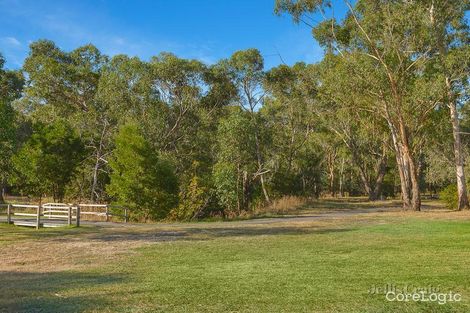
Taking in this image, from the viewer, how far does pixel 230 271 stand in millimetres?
9898

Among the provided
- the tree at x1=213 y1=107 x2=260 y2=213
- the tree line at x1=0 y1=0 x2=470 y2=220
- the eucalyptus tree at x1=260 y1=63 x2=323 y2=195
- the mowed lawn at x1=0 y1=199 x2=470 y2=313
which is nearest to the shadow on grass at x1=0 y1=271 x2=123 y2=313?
the mowed lawn at x1=0 y1=199 x2=470 y2=313

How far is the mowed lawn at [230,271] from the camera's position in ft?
23.1

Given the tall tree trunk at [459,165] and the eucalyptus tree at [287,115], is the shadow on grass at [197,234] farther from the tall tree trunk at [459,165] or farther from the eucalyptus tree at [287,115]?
the eucalyptus tree at [287,115]

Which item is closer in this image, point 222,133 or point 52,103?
point 222,133

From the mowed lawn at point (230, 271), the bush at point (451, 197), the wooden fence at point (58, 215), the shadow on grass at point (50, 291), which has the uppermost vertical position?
the bush at point (451, 197)

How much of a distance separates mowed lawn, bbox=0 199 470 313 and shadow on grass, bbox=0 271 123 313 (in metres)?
0.02

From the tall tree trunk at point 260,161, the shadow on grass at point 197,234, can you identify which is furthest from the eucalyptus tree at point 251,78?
the shadow on grass at point 197,234

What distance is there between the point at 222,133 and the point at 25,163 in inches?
593

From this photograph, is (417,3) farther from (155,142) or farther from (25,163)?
(25,163)

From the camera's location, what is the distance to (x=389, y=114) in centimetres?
3266

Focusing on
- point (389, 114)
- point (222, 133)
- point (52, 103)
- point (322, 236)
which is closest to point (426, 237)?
point (322, 236)

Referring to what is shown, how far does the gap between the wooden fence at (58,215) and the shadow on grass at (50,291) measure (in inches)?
489

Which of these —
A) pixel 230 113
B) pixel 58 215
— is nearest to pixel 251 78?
pixel 230 113

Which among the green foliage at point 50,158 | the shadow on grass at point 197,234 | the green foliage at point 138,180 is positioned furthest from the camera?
the green foliage at point 50,158
